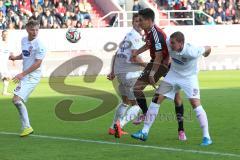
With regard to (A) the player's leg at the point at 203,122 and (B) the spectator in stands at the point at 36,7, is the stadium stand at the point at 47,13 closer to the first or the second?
(B) the spectator in stands at the point at 36,7

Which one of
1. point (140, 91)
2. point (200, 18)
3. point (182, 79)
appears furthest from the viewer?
point (200, 18)

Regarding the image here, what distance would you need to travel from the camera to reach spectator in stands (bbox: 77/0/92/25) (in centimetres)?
3838

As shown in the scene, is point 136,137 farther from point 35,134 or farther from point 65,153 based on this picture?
point 35,134

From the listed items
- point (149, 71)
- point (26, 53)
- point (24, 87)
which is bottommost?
point (24, 87)

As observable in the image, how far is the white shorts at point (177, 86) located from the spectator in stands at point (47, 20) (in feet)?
80.7

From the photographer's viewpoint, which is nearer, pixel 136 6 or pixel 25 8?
pixel 25 8

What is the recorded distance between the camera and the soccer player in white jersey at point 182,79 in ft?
38.4

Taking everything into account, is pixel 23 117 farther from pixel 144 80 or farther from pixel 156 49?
pixel 156 49

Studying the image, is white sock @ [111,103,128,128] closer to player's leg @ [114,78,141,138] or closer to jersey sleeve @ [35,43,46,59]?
player's leg @ [114,78,141,138]

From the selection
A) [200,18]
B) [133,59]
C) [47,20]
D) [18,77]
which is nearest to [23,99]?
[18,77]

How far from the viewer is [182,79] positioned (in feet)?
39.3

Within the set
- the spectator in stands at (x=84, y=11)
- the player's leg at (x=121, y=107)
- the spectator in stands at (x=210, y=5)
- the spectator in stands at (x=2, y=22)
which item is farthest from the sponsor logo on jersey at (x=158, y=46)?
the spectator in stands at (x=210, y=5)

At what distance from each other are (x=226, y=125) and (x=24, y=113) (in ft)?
12.8

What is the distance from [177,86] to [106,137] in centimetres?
173
